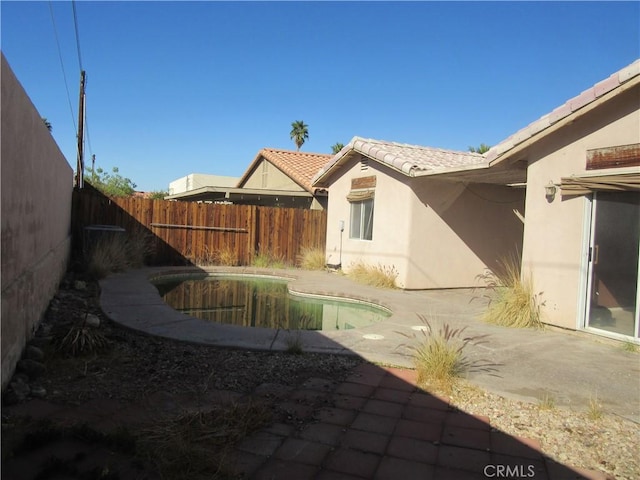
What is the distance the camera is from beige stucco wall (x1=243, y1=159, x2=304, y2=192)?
19.3m

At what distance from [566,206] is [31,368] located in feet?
23.8

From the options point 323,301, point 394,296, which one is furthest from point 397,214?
point 323,301

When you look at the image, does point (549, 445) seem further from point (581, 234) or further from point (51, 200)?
point (51, 200)

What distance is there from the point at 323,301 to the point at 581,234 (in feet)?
17.4

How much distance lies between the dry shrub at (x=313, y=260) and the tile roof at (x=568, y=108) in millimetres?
7669

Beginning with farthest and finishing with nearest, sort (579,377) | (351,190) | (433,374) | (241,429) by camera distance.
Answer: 1. (351,190)
2. (579,377)
3. (433,374)
4. (241,429)

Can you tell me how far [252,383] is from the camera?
438 cm

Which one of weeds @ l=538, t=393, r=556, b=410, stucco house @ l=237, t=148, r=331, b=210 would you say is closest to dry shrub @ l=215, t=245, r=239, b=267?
stucco house @ l=237, t=148, r=331, b=210

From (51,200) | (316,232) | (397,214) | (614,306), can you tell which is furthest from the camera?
(316,232)

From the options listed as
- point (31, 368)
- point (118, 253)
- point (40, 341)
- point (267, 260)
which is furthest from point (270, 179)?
point (31, 368)

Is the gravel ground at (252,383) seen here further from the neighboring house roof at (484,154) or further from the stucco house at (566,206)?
the neighboring house roof at (484,154)

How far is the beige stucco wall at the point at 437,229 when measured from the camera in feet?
37.4

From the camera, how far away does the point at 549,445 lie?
3.33 metres

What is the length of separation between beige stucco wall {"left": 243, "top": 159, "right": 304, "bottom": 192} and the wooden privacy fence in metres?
2.48
